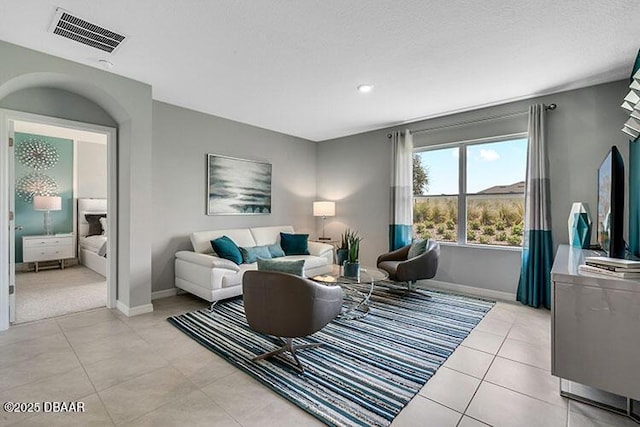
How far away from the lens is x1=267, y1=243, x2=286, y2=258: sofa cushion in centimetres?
463

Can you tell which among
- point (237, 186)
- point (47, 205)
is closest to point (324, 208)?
point (237, 186)

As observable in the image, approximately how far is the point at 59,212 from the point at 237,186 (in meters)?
4.13

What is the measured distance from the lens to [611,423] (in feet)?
5.59

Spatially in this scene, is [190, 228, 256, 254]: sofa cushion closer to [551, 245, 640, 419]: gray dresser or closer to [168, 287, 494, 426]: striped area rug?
[168, 287, 494, 426]: striped area rug

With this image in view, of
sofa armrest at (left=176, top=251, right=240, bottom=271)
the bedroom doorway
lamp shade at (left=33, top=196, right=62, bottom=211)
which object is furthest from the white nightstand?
sofa armrest at (left=176, top=251, right=240, bottom=271)

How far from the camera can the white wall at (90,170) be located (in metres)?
6.25

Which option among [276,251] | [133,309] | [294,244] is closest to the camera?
[133,309]

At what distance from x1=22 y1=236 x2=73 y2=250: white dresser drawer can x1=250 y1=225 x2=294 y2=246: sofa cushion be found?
3.91m

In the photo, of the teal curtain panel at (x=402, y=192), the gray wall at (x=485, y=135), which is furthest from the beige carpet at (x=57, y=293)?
the teal curtain panel at (x=402, y=192)

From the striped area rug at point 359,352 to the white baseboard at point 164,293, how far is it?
872 mm

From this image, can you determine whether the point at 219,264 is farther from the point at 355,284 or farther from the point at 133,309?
the point at 355,284

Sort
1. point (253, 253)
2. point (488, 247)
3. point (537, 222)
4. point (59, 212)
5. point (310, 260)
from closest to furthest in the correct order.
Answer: point (537, 222)
point (488, 247)
point (253, 253)
point (310, 260)
point (59, 212)

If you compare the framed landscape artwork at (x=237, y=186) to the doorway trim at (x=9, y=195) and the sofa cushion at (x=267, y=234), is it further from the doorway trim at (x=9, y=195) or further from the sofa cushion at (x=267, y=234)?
the doorway trim at (x=9, y=195)

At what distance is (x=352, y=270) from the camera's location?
11.1 ft
